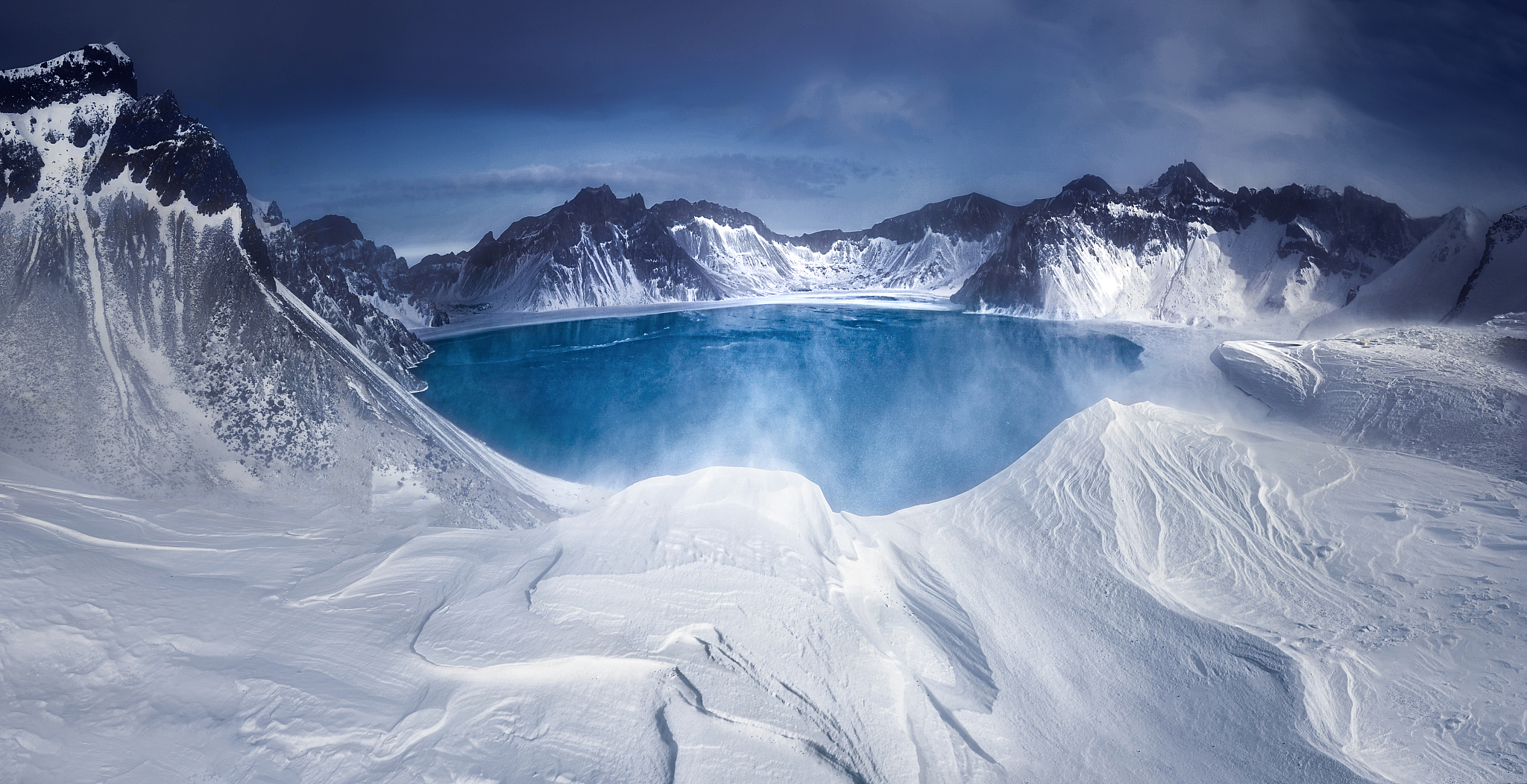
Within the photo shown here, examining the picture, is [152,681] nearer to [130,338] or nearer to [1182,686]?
[130,338]

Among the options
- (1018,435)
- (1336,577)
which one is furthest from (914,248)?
(1336,577)

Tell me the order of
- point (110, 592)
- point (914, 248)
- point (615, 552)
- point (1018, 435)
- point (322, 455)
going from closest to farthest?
point (110, 592), point (615, 552), point (322, 455), point (1018, 435), point (914, 248)

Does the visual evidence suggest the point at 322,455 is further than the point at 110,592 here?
Yes

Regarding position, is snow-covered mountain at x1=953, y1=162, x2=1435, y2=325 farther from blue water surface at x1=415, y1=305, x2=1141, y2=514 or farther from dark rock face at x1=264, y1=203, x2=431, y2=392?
dark rock face at x1=264, y1=203, x2=431, y2=392

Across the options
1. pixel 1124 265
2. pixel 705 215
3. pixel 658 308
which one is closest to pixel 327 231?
pixel 658 308

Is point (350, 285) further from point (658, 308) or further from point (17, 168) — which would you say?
point (658, 308)

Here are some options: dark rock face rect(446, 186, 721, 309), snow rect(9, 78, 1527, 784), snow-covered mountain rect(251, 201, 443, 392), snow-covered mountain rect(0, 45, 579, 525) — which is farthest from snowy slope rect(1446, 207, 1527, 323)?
dark rock face rect(446, 186, 721, 309)
